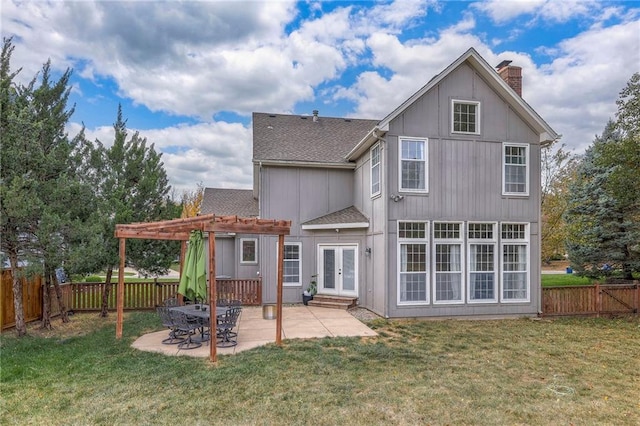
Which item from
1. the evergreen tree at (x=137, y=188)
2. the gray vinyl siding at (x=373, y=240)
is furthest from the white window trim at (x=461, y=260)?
the evergreen tree at (x=137, y=188)

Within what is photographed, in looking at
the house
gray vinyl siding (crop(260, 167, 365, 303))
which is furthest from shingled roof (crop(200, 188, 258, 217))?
the house

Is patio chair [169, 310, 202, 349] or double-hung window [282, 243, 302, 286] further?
double-hung window [282, 243, 302, 286]

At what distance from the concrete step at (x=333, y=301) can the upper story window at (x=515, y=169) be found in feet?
20.7

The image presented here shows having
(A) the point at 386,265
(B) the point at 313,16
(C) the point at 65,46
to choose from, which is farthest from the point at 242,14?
(A) the point at 386,265

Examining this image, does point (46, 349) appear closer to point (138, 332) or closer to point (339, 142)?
point (138, 332)

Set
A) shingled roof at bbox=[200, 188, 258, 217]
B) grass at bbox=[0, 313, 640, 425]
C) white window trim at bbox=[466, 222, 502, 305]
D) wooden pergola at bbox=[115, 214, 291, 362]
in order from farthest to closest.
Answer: shingled roof at bbox=[200, 188, 258, 217], white window trim at bbox=[466, 222, 502, 305], wooden pergola at bbox=[115, 214, 291, 362], grass at bbox=[0, 313, 640, 425]

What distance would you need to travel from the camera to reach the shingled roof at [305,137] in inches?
546

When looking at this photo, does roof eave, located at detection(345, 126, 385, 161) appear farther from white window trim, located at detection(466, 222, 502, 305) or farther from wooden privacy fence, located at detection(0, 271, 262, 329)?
wooden privacy fence, located at detection(0, 271, 262, 329)

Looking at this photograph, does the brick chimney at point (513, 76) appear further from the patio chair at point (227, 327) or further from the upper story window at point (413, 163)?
the patio chair at point (227, 327)

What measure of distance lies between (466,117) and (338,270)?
681 centimetres

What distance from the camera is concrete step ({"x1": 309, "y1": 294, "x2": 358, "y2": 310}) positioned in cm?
1237

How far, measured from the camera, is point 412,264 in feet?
36.4

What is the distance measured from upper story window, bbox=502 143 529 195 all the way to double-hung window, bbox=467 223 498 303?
145 centimetres

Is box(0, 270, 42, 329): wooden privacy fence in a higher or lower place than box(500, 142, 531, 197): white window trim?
lower
